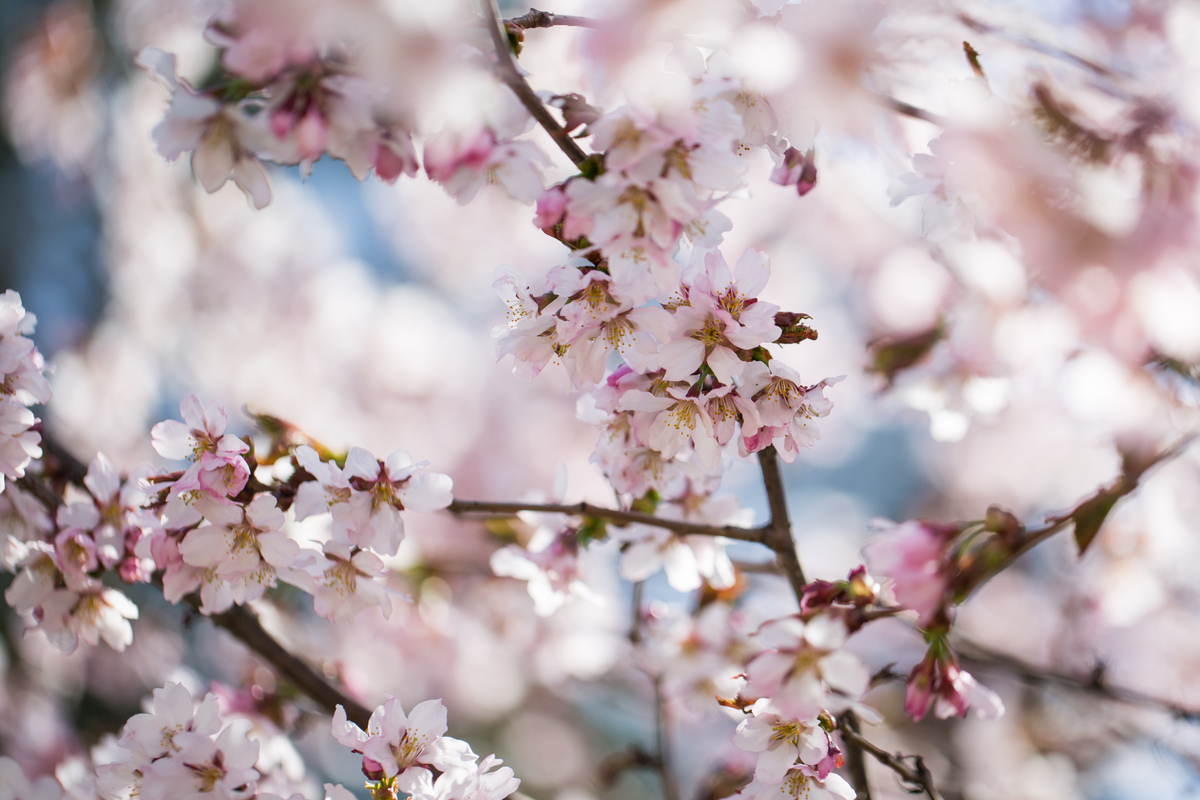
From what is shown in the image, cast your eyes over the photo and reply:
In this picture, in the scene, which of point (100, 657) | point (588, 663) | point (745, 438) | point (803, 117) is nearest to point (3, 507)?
point (745, 438)

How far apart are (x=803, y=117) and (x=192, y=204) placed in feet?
11.2

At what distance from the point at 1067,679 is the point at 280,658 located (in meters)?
1.19

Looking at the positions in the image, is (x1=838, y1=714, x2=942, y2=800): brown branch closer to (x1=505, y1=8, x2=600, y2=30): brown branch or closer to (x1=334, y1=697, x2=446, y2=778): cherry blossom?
(x1=334, y1=697, x2=446, y2=778): cherry blossom

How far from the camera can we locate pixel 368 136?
649 mm

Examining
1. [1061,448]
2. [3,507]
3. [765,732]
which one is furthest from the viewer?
[1061,448]

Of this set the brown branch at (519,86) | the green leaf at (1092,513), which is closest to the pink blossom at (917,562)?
the green leaf at (1092,513)

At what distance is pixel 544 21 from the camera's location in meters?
0.72

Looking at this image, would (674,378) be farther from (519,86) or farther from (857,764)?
(857,764)

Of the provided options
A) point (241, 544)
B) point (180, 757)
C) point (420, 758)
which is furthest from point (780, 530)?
point (180, 757)

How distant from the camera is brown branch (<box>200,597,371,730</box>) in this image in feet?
3.20

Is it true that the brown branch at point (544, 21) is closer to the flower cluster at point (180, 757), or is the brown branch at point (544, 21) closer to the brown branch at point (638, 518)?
the brown branch at point (638, 518)

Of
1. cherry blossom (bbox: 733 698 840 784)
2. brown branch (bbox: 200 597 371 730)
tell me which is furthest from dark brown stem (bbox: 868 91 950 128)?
brown branch (bbox: 200 597 371 730)

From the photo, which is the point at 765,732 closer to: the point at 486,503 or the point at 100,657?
the point at 486,503

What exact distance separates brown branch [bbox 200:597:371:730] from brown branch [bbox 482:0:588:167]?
747 mm
